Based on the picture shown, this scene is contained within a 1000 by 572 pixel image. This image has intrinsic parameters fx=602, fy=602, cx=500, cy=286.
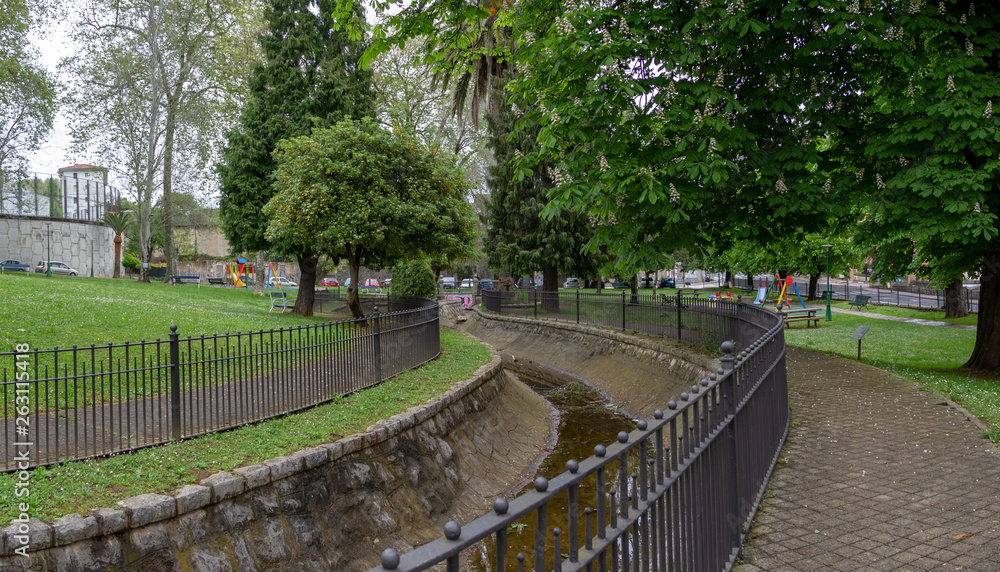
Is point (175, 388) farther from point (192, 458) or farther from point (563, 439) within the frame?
point (563, 439)

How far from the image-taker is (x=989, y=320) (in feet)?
36.8

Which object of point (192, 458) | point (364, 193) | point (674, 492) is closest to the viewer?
point (674, 492)

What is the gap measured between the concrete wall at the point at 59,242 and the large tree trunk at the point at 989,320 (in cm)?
4007

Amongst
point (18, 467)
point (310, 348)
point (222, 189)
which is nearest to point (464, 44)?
point (310, 348)

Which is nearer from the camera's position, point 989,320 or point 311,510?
point 311,510

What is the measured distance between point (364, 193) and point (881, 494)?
42.1 ft

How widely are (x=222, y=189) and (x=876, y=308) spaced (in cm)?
3112

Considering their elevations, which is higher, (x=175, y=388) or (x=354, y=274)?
(x=354, y=274)

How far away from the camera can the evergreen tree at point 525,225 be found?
24.6 meters

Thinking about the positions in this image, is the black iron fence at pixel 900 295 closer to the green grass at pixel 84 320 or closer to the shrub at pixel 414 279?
the shrub at pixel 414 279

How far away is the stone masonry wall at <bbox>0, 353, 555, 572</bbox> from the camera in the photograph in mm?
4465

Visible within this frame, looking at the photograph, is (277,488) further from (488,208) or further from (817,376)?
(488,208)

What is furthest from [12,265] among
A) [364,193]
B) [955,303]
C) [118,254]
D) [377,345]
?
[955,303]

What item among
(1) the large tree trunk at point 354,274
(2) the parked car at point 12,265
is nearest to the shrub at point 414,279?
(1) the large tree trunk at point 354,274
